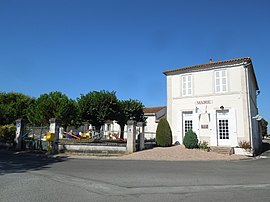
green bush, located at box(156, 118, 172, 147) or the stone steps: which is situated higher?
green bush, located at box(156, 118, 172, 147)

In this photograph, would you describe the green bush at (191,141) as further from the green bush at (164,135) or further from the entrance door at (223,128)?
the entrance door at (223,128)

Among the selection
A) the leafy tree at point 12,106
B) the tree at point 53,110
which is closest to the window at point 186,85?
the tree at point 53,110

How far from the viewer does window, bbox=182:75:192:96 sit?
1912cm

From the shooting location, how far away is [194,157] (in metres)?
13.6

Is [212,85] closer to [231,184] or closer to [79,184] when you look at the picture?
[231,184]

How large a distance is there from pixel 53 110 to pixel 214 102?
50.1ft

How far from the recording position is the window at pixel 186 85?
19.1 metres

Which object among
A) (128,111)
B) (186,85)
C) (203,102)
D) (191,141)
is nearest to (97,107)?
(128,111)

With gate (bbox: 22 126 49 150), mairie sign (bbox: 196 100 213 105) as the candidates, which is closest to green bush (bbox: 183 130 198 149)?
mairie sign (bbox: 196 100 213 105)

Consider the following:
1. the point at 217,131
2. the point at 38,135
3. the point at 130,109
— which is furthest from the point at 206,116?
the point at 38,135

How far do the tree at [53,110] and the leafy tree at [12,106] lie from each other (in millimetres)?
2150

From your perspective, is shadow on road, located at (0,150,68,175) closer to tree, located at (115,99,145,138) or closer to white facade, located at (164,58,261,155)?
white facade, located at (164,58,261,155)

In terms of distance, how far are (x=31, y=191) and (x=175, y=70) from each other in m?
16.5

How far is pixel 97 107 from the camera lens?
69.2ft
